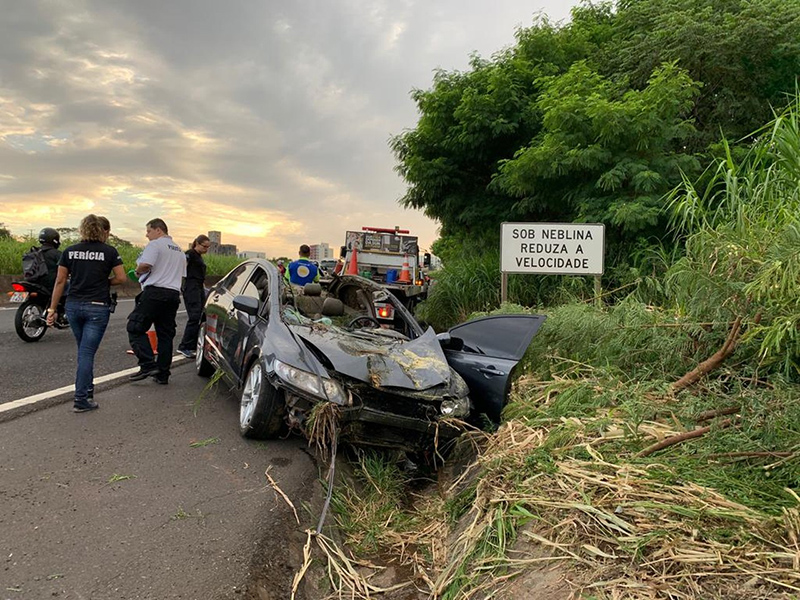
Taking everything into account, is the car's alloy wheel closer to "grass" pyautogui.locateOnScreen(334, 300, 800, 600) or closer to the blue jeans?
the blue jeans

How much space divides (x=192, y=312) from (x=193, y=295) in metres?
0.26

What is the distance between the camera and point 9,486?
3.13 meters

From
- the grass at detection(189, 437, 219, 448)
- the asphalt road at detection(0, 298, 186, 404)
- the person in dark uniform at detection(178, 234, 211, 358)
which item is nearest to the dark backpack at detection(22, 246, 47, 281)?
the asphalt road at detection(0, 298, 186, 404)

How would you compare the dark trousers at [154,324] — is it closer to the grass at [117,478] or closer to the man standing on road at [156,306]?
the man standing on road at [156,306]

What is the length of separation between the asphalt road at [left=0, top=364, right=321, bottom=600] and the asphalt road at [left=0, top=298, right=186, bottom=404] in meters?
0.94

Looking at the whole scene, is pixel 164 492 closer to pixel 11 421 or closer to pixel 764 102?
pixel 11 421

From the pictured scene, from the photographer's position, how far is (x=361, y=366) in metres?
3.78

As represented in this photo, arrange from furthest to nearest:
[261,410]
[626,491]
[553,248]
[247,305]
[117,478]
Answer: [553,248]
[247,305]
[261,410]
[117,478]
[626,491]

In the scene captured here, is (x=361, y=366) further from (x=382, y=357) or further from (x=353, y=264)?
(x=353, y=264)

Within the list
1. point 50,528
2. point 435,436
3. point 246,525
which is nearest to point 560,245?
point 435,436

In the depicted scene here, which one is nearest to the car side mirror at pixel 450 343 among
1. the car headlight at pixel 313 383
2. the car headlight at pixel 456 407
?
the car headlight at pixel 456 407

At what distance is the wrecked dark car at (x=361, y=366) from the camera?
3666mm

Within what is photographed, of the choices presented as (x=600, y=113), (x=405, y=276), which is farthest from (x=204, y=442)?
(x=405, y=276)

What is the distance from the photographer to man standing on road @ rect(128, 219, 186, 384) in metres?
5.69
